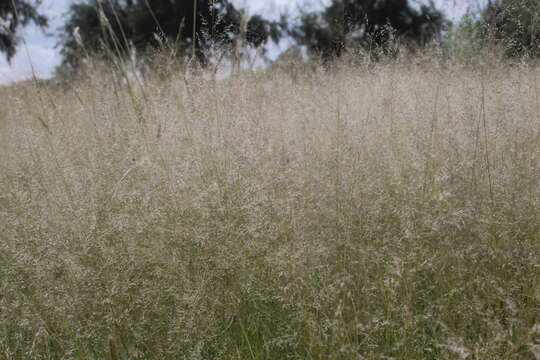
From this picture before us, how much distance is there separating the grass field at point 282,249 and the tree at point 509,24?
1.49ft

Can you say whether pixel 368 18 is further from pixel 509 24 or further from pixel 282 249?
pixel 282 249

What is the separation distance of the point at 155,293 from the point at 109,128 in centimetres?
159

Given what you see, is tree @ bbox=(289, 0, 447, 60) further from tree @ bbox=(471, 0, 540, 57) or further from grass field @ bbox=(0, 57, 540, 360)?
grass field @ bbox=(0, 57, 540, 360)

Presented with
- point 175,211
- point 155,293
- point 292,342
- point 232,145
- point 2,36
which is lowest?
→ point 292,342

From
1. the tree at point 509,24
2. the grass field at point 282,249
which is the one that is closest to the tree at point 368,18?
the tree at point 509,24

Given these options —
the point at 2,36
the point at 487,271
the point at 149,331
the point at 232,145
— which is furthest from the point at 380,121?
the point at 2,36

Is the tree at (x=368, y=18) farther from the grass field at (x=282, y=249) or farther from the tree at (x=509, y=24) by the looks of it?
the grass field at (x=282, y=249)

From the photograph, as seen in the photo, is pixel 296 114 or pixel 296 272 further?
pixel 296 114

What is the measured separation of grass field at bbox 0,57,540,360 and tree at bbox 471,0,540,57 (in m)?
0.45

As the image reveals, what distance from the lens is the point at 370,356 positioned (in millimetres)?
1114

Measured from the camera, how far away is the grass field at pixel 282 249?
1240mm

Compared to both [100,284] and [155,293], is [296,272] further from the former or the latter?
[100,284]

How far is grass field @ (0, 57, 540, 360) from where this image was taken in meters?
1.24

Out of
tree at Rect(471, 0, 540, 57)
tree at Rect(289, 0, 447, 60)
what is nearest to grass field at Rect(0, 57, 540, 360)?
tree at Rect(471, 0, 540, 57)
